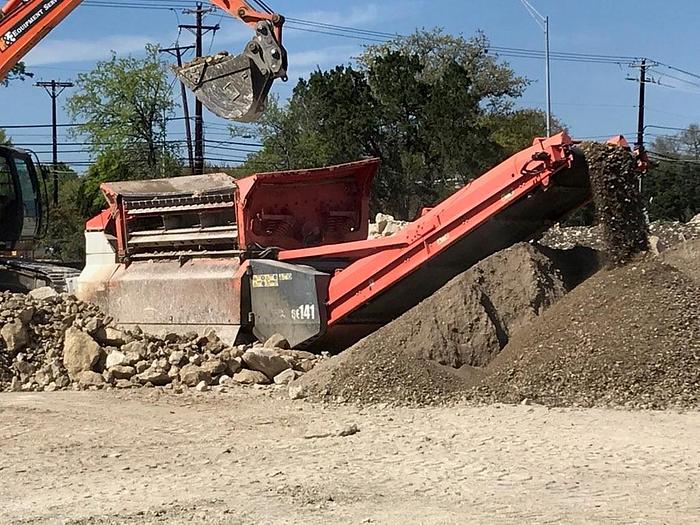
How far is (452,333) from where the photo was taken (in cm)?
802

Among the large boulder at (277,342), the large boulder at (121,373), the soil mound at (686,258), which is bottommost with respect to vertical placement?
the large boulder at (121,373)

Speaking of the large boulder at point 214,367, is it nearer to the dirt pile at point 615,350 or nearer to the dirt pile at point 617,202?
the dirt pile at point 615,350

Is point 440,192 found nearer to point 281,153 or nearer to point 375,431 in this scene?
point 281,153

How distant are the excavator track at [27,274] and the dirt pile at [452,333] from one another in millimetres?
5161

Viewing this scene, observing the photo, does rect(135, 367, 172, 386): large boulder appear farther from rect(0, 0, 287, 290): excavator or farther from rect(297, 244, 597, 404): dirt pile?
rect(0, 0, 287, 290): excavator

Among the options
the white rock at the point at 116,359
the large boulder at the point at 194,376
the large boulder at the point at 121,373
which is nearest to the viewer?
the large boulder at the point at 194,376

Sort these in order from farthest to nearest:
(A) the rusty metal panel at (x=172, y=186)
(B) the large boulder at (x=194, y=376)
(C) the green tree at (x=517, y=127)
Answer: (C) the green tree at (x=517, y=127)
(A) the rusty metal panel at (x=172, y=186)
(B) the large boulder at (x=194, y=376)

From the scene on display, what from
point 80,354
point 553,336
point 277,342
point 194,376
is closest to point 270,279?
point 277,342

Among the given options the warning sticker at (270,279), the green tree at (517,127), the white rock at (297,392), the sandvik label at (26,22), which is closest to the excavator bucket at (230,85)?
the warning sticker at (270,279)

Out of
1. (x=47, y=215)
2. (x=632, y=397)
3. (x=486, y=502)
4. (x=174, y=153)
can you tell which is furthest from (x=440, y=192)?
(x=486, y=502)

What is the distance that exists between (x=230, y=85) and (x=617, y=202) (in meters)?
3.96

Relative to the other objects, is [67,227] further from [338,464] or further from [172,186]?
[338,464]

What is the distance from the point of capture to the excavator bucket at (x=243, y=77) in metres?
9.83

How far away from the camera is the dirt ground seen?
4586mm
